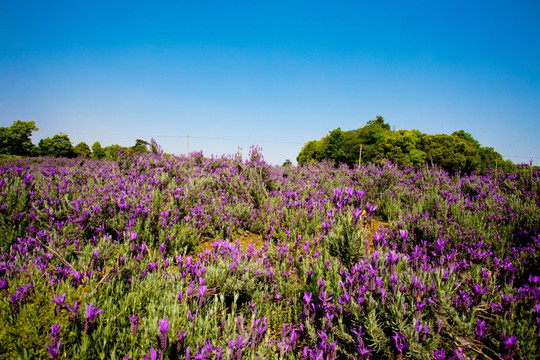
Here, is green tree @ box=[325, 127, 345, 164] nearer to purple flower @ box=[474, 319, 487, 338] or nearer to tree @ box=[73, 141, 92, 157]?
purple flower @ box=[474, 319, 487, 338]

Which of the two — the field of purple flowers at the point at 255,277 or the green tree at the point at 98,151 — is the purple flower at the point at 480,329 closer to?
the field of purple flowers at the point at 255,277

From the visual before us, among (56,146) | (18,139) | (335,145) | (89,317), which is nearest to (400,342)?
(89,317)

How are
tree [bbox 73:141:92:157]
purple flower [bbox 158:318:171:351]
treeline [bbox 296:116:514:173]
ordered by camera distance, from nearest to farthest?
purple flower [bbox 158:318:171:351] → treeline [bbox 296:116:514:173] → tree [bbox 73:141:92:157]

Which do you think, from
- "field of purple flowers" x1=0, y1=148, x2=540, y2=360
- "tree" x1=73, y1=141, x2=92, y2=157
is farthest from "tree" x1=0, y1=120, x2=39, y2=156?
"field of purple flowers" x1=0, y1=148, x2=540, y2=360

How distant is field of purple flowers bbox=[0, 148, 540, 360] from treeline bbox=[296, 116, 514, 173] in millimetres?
21181

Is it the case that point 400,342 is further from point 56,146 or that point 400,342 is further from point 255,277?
point 56,146

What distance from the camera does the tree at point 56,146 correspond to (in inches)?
1420

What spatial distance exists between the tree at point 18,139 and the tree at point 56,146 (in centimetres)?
132

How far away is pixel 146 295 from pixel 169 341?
1.86ft

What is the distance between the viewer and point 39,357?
4.48ft

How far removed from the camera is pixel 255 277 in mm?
2213

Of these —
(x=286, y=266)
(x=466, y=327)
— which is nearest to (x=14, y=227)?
(x=286, y=266)

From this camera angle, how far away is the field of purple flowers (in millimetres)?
1542

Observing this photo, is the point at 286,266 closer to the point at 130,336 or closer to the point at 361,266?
the point at 361,266
